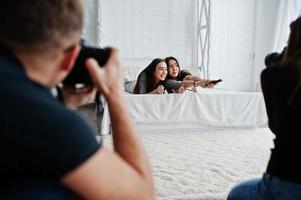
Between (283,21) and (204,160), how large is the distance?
305 centimetres

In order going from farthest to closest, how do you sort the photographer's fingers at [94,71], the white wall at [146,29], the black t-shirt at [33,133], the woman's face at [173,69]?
the white wall at [146,29] → the woman's face at [173,69] → the photographer's fingers at [94,71] → the black t-shirt at [33,133]

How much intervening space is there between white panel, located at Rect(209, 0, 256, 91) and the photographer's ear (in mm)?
4259

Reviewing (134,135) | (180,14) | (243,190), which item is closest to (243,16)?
(180,14)

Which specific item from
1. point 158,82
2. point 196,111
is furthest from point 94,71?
point 158,82

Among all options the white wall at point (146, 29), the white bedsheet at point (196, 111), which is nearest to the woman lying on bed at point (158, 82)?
the white bedsheet at point (196, 111)

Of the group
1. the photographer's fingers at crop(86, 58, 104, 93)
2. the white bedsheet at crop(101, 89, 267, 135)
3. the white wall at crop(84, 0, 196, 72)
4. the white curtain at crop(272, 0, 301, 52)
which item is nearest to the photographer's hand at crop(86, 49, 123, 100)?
the photographer's fingers at crop(86, 58, 104, 93)

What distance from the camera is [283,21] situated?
14.5 feet

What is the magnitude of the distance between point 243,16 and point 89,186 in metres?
4.62

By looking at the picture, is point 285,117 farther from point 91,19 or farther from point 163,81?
point 91,19

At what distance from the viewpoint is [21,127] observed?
1.30 ft

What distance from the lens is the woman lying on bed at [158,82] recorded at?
3.10 m

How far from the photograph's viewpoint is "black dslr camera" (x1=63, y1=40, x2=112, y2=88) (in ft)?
1.73

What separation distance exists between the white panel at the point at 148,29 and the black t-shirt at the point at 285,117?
3.58 m

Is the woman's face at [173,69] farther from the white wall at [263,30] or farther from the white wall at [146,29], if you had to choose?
the white wall at [263,30]
